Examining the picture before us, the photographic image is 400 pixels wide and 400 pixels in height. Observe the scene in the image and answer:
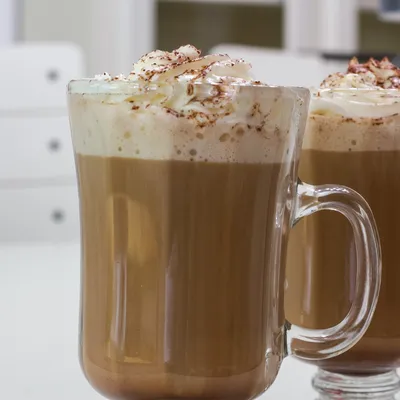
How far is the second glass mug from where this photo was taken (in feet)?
2.10

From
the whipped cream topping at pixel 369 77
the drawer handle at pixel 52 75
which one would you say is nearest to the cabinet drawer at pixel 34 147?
the drawer handle at pixel 52 75

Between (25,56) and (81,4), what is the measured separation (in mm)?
649

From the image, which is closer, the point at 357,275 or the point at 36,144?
the point at 357,275

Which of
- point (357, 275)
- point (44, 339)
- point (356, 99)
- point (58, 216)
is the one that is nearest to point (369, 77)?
point (356, 99)

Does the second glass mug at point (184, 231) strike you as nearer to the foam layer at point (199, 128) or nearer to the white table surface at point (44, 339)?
the foam layer at point (199, 128)

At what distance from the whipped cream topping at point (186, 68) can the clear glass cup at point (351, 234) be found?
11 centimetres

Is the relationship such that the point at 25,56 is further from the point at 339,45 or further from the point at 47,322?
the point at 47,322

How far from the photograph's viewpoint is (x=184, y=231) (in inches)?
25.3

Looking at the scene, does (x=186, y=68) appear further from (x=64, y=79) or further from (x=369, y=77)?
(x=64, y=79)

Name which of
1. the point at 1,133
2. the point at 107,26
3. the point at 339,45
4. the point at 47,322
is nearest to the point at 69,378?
the point at 47,322

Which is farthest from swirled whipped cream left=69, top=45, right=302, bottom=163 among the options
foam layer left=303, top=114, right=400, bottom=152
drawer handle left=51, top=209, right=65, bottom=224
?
drawer handle left=51, top=209, right=65, bottom=224

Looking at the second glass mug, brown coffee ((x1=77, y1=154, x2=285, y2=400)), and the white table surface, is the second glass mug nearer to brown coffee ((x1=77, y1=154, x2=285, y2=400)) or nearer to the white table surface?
brown coffee ((x1=77, y1=154, x2=285, y2=400))

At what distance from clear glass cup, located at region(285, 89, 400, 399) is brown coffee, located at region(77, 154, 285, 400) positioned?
4.8 inches

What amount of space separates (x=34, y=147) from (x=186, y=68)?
2189mm
